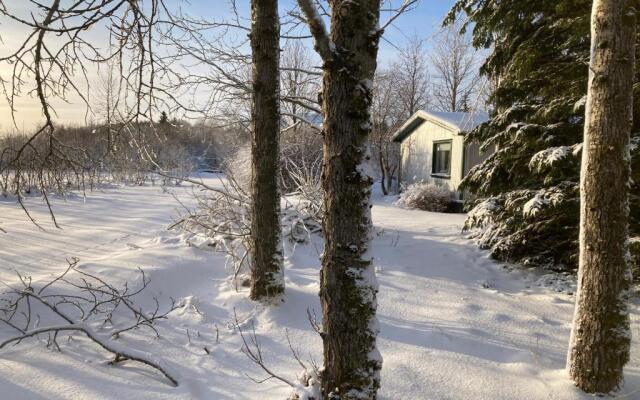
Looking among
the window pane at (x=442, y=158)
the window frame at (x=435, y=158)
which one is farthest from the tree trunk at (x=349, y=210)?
the window pane at (x=442, y=158)

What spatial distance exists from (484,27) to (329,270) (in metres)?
5.84

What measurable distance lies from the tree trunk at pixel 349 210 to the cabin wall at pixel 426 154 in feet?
39.1

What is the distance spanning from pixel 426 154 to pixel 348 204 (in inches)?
600

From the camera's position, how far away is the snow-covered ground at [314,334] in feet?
9.62

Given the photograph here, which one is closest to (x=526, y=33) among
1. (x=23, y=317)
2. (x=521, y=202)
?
(x=521, y=202)

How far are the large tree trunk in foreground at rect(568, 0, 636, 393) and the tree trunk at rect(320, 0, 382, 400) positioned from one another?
178 cm

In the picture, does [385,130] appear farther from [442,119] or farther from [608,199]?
[608,199]

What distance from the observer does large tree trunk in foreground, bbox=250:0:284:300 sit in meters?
4.25

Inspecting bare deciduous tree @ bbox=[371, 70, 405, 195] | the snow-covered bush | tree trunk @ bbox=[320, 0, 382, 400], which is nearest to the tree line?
tree trunk @ bbox=[320, 0, 382, 400]

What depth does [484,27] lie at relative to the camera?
6.33 metres

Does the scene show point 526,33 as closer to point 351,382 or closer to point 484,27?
point 484,27

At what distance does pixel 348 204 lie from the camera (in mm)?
2135

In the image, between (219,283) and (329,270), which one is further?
(219,283)

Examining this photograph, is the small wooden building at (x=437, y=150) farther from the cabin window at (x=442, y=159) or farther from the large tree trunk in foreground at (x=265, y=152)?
the large tree trunk in foreground at (x=265, y=152)
